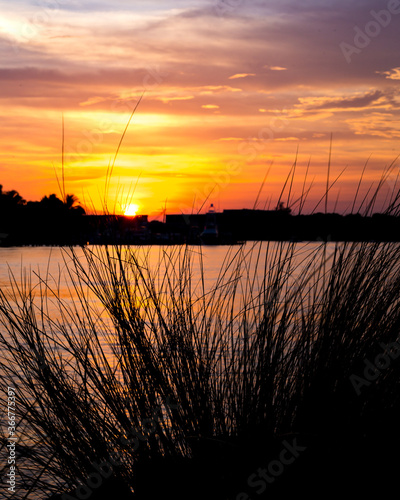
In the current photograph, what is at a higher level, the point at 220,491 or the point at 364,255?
the point at 364,255

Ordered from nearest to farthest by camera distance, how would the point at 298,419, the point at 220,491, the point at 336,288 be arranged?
the point at 220,491 < the point at 298,419 < the point at 336,288

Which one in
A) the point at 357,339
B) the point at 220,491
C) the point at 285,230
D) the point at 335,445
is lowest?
the point at 220,491

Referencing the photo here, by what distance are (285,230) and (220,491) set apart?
1.31 meters

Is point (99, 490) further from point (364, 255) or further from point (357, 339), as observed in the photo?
point (364, 255)

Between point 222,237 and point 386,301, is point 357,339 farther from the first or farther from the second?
point 222,237

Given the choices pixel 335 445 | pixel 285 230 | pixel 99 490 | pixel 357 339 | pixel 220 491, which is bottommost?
pixel 99 490

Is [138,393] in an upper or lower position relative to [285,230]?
lower

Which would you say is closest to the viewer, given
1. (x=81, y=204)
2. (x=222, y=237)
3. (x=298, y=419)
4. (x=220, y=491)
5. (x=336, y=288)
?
(x=220, y=491)

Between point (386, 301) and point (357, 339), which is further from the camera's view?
point (386, 301)

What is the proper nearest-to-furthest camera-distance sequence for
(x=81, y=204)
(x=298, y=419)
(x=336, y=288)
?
(x=298, y=419), (x=336, y=288), (x=81, y=204)

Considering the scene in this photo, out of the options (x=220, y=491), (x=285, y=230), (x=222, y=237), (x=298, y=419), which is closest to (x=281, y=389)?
(x=298, y=419)

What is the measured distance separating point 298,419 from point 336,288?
514mm

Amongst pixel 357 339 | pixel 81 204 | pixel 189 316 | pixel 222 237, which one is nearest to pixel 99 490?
pixel 189 316

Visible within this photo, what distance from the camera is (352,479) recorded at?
1690 millimetres
